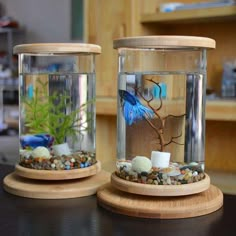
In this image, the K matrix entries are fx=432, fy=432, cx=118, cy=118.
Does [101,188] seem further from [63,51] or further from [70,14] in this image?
[70,14]

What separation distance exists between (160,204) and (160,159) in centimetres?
8

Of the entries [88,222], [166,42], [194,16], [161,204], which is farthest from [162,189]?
[194,16]

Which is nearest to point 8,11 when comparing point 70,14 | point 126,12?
point 70,14

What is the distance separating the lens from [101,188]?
0.75m

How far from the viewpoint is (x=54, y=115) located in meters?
0.88

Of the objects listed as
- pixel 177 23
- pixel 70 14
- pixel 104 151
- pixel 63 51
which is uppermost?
pixel 70 14

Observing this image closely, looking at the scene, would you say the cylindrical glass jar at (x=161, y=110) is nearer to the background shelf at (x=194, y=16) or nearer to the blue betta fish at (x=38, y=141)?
the blue betta fish at (x=38, y=141)

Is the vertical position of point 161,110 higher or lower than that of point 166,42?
lower

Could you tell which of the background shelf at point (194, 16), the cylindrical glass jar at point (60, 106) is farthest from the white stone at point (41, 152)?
the background shelf at point (194, 16)

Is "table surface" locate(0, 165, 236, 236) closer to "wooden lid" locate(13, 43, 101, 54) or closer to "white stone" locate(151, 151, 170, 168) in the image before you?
"white stone" locate(151, 151, 170, 168)

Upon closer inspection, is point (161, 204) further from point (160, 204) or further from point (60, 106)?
point (60, 106)

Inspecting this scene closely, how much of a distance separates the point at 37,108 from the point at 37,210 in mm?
270

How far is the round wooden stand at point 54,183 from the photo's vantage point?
740 mm

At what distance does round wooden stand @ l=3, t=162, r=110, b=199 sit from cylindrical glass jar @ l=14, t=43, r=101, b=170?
0.06 meters
